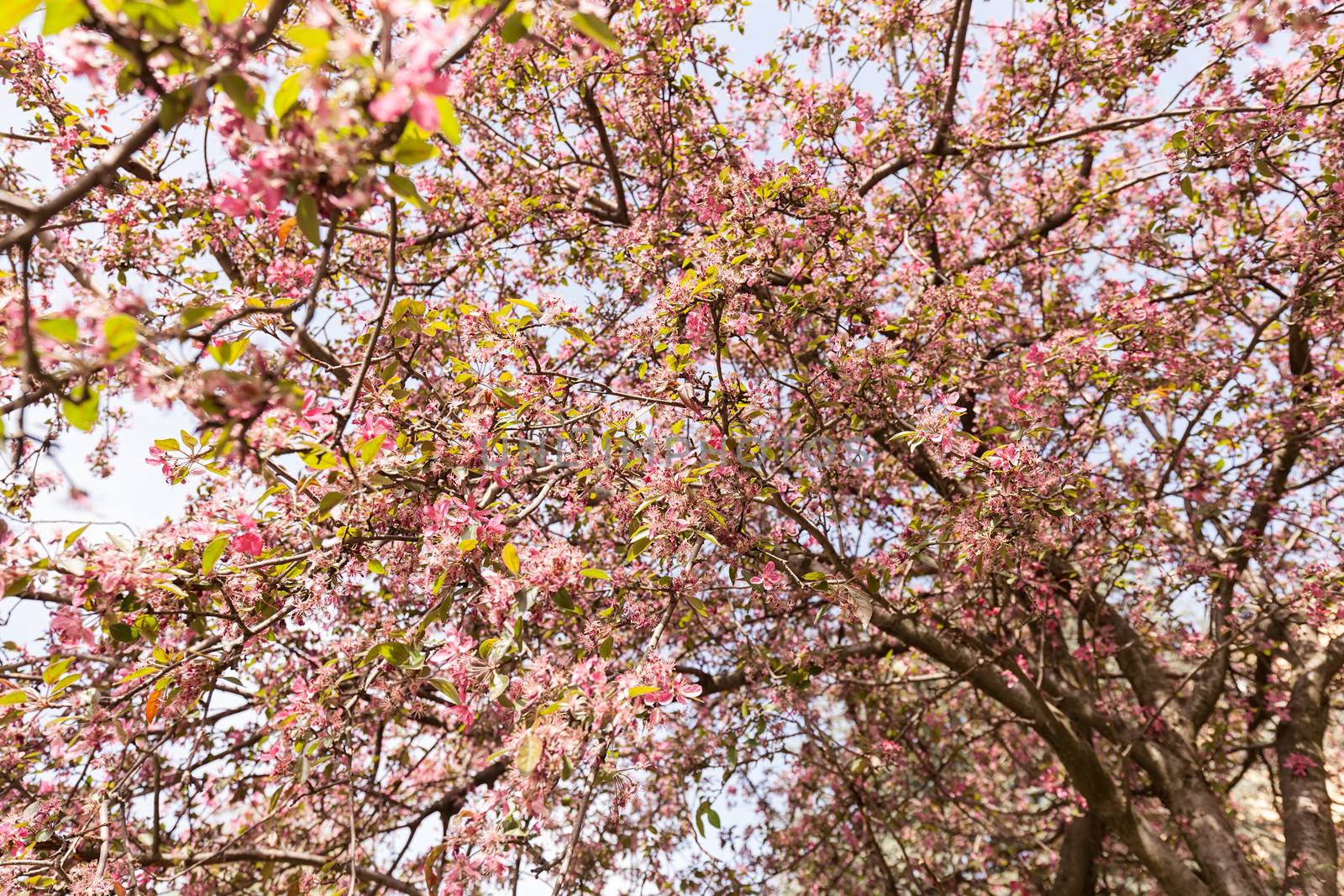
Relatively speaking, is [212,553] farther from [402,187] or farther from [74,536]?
[402,187]

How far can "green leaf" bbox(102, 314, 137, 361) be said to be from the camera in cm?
114

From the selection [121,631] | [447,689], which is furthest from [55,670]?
[447,689]

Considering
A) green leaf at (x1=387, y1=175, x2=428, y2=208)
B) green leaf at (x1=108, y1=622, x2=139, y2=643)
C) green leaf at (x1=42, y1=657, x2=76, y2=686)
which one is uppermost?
green leaf at (x1=387, y1=175, x2=428, y2=208)

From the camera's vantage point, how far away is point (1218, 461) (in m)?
4.96

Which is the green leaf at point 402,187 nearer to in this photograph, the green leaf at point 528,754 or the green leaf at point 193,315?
the green leaf at point 193,315

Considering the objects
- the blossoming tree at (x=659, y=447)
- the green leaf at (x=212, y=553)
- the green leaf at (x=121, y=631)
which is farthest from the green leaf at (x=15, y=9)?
the green leaf at (x=121, y=631)

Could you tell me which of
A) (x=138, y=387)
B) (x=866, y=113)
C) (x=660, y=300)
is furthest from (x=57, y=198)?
(x=866, y=113)

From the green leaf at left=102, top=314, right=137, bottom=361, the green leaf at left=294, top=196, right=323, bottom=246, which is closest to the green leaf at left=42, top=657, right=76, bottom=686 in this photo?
the green leaf at left=102, top=314, right=137, bottom=361

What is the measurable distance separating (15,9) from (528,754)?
5.40 ft

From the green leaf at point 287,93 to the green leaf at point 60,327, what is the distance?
47 centimetres

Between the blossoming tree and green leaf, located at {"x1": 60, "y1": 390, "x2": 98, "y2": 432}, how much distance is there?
0.01m

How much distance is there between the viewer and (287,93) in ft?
3.88

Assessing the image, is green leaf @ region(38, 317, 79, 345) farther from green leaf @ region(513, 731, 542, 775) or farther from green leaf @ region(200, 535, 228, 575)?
green leaf @ region(513, 731, 542, 775)

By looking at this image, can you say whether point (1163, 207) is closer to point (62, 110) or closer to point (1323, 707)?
point (1323, 707)
